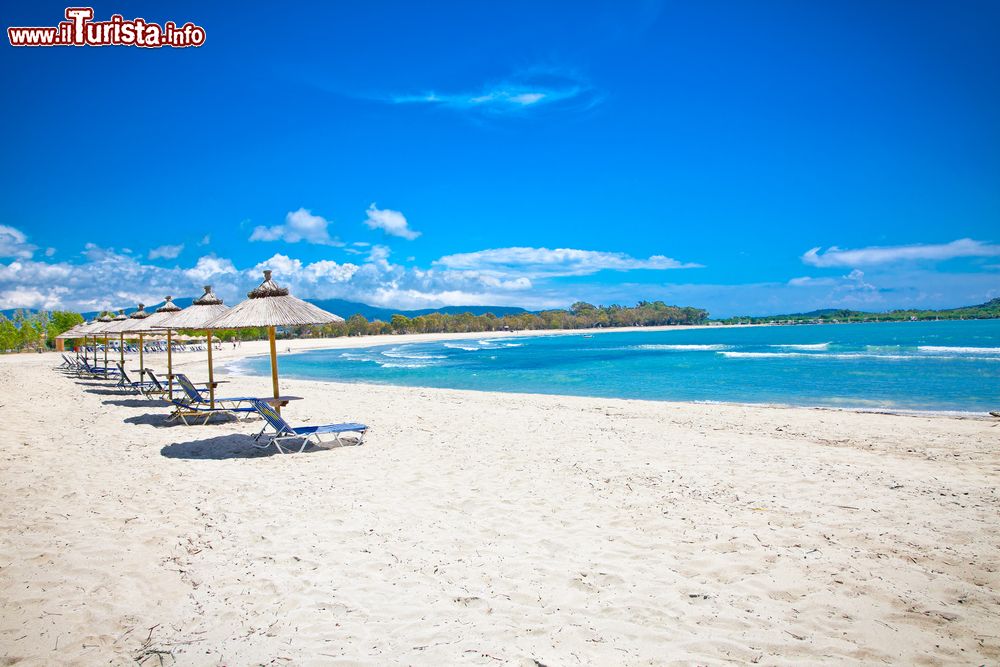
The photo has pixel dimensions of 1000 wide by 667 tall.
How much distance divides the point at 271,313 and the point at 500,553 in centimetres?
548

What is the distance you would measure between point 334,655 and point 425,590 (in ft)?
2.45

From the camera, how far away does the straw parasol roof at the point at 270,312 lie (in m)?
7.60

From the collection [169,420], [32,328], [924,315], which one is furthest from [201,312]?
[924,315]

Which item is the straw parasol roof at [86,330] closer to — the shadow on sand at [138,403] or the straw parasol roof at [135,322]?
the straw parasol roof at [135,322]

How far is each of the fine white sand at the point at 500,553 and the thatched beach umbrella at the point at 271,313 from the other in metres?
1.81

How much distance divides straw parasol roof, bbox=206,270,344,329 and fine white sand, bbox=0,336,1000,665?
1.84 metres

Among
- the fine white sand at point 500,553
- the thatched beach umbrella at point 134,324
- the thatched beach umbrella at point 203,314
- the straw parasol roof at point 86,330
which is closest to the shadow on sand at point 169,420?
the thatched beach umbrella at point 203,314

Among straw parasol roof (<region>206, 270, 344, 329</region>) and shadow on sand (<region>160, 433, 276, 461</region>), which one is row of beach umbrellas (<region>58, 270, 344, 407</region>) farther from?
shadow on sand (<region>160, 433, 276, 461</region>)

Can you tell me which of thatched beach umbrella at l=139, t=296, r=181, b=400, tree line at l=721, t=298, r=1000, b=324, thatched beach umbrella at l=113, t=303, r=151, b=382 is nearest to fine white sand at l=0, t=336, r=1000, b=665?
thatched beach umbrella at l=139, t=296, r=181, b=400

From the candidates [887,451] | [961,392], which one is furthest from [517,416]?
[961,392]

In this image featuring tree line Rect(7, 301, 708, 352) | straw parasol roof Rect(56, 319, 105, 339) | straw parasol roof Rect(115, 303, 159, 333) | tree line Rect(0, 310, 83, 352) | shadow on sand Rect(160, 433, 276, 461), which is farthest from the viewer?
tree line Rect(7, 301, 708, 352)

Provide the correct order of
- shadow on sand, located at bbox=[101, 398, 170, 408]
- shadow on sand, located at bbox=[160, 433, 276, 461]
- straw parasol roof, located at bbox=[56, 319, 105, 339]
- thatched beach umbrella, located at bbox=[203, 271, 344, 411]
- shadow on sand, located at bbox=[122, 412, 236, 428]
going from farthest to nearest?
straw parasol roof, located at bbox=[56, 319, 105, 339]
shadow on sand, located at bbox=[101, 398, 170, 408]
shadow on sand, located at bbox=[122, 412, 236, 428]
thatched beach umbrella, located at bbox=[203, 271, 344, 411]
shadow on sand, located at bbox=[160, 433, 276, 461]

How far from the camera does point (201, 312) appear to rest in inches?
369

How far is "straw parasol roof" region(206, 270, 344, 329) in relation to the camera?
7.60 meters
